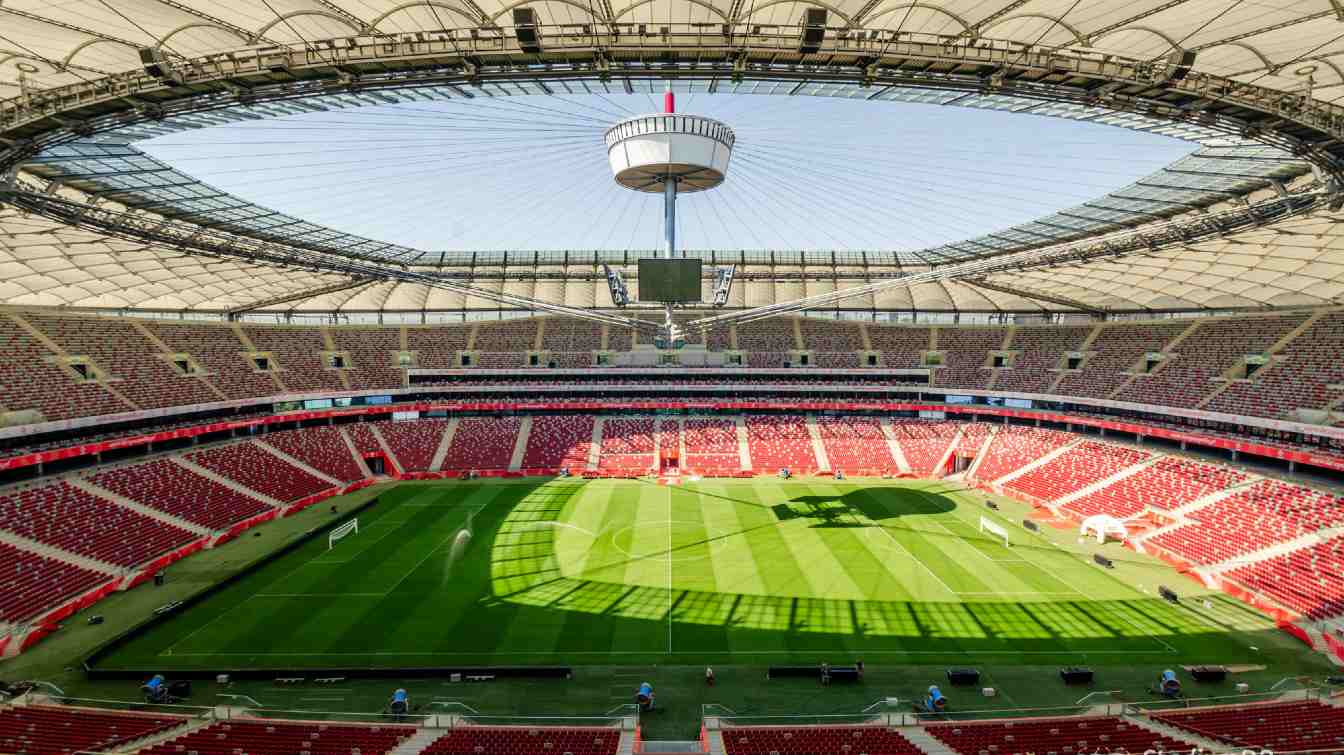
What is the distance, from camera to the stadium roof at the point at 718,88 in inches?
630

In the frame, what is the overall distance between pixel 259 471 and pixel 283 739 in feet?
118

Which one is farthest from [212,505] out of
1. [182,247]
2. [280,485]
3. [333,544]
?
[182,247]

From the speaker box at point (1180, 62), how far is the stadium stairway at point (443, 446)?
5610cm

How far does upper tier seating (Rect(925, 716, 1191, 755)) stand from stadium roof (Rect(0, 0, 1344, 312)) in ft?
62.9

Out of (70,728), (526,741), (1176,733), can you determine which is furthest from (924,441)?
(70,728)

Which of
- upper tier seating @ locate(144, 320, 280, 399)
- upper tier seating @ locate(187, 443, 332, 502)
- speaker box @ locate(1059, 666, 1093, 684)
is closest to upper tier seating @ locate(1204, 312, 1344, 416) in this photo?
speaker box @ locate(1059, 666, 1093, 684)

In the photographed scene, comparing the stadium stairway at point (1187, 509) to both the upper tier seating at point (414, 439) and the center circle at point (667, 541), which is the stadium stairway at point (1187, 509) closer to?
the center circle at point (667, 541)

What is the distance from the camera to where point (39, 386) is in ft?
132

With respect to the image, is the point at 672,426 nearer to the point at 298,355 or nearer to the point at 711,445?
the point at 711,445

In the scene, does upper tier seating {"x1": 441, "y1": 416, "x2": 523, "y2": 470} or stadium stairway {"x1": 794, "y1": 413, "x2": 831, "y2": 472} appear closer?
stadium stairway {"x1": 794, "y1": 413, "x2": 831, "y2": 472}

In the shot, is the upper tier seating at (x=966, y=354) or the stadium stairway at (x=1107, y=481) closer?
the stadium stairway at (x=1107, y=481)

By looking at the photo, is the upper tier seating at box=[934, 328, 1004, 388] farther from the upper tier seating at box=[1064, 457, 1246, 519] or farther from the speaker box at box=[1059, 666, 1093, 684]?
the speaker box at box=[1059, 666, 1093, 684]

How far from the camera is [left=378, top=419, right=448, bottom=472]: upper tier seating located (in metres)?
56.9

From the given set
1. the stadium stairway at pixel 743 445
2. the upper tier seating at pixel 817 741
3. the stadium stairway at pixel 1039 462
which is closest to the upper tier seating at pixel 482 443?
the stadium stairway at pixel 743 445
